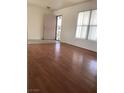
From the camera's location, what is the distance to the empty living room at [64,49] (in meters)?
2.25

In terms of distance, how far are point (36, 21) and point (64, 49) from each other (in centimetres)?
437

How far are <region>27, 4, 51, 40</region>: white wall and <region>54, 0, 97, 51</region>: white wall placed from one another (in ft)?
5.00

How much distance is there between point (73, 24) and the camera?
268 inches

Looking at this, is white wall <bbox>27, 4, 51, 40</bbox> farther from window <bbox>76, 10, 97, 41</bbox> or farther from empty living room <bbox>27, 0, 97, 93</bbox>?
window <bbox>76, 10, 97, 41</bbox>

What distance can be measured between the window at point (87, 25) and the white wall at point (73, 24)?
0.23 meters

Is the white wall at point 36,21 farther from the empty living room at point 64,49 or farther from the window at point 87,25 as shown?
the window at point 87,25

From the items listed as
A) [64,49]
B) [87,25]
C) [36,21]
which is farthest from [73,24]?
[36,21]

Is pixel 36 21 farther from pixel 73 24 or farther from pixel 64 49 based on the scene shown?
pixel 64 49
